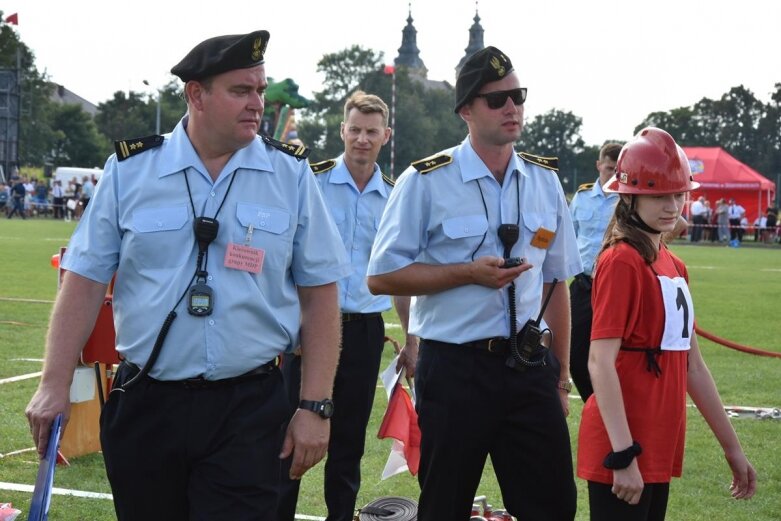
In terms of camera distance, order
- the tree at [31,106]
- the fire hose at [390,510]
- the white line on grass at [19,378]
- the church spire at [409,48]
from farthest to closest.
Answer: the church spire at [409,48] < the tree at [31,106] < the white line on grass at [19,378] < the fire hose at [390,510]

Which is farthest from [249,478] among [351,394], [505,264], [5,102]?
[5,102]

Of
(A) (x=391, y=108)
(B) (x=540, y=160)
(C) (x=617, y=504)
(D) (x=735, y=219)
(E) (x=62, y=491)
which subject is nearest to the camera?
(C) (x=617, y=504)

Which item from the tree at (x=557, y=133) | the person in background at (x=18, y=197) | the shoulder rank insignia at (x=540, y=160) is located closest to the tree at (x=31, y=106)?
the person in background at (x=18, y=197)

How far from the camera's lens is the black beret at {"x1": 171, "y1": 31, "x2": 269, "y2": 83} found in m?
3.25

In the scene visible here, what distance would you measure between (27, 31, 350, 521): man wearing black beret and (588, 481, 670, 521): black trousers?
0.91m

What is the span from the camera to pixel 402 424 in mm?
5531

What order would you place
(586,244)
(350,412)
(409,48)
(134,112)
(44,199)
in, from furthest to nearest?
(409,48) → (134,112) → (44,199) → (586,244) → (350,412)

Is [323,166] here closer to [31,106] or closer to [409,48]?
[31,106]

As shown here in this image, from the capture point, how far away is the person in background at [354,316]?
18.2ft

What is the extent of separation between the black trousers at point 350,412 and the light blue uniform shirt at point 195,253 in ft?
7.56

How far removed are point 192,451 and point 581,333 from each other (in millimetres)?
4458

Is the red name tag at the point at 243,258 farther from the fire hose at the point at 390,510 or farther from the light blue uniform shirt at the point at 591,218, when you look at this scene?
the light blue uniform shirt at the point at 591,218

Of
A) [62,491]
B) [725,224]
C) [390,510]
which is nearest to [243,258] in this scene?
[390,510]

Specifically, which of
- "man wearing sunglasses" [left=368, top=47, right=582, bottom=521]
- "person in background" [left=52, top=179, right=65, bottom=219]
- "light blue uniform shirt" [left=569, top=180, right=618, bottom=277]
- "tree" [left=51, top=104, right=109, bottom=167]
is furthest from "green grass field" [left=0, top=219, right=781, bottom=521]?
"tree" [left=51, top=104, right=109, bottom=167]
